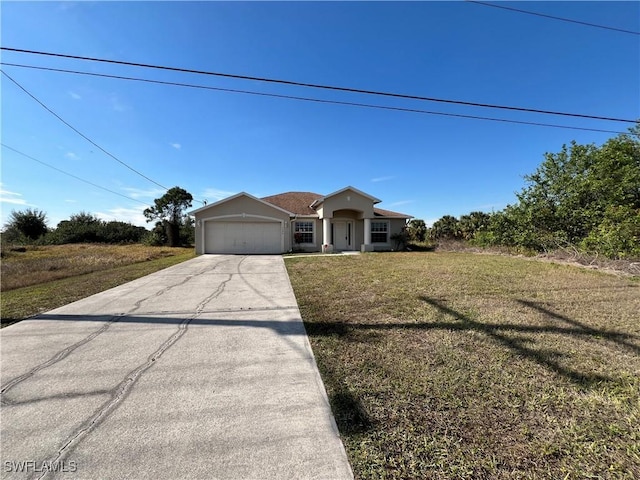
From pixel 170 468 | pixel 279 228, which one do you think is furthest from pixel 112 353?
pixel 279 228

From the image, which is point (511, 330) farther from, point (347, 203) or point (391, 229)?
point (391, 229)

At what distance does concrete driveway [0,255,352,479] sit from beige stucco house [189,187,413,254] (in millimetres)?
12101

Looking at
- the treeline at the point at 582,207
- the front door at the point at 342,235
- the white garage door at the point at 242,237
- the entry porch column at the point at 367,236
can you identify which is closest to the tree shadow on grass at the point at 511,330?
the treeline at the point at 582,207

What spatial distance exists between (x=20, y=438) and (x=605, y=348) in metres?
6.17

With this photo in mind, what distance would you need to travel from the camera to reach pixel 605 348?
3.47 m

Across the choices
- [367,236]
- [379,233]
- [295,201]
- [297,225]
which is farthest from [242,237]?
[379,233]

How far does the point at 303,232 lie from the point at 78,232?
3445cm

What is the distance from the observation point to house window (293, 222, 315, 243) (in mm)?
18719

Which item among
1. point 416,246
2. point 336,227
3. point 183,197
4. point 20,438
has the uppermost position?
point 183,197

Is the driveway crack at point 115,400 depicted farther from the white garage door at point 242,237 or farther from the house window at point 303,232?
the house window at point 303,232

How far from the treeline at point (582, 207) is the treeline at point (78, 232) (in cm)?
3298

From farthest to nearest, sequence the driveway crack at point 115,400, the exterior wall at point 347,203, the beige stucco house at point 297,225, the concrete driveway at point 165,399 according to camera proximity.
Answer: the exterior wall at point 347,203, the beige stucco house at point 297,225, the driveway crack at point 115,400, the concrete driveway at point 165,399

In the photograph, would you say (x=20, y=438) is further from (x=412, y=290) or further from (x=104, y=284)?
(x=104, y=284)

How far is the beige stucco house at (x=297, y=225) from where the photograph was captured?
55.3ft
